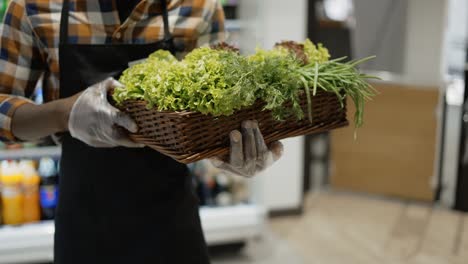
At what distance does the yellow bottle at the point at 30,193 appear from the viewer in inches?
127

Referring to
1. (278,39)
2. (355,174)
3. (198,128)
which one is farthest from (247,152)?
(355,174)

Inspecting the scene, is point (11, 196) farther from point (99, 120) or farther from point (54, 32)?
point (99, 120)

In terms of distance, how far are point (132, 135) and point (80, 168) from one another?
239 millimetres

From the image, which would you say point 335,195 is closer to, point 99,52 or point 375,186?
point 375,186

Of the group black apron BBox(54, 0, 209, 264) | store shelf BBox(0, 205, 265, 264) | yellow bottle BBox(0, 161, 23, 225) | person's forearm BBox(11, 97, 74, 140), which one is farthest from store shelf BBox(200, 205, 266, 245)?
person's forearm BBox(11, 97, 74, 140)

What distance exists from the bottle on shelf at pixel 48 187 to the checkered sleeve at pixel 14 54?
1832mm

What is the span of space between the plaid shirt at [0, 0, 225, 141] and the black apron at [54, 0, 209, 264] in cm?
4

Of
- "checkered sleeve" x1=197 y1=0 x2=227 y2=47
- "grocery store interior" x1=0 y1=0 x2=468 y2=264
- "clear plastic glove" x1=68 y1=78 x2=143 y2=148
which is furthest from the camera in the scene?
"grocery store interior" x1=0 y1=0 x2=468 y2=264

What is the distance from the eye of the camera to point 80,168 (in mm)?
1531

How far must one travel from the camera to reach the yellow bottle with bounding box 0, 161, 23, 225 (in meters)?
3.19

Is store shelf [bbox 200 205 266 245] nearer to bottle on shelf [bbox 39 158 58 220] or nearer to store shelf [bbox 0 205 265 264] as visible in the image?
store shelf [bbox 0 205 265 264]

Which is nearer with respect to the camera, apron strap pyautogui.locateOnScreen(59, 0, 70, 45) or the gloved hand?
the gloved hand

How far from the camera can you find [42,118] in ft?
4.69

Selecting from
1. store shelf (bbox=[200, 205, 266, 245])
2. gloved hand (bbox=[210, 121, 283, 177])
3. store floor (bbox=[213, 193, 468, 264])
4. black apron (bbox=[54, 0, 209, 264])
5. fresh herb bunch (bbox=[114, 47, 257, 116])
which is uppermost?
fresh herb bunch (bbox=[114, 47, 257, 116])
